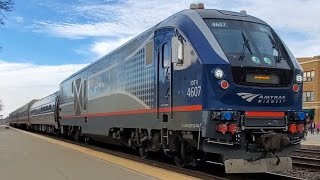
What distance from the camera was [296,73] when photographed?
11.0 meters

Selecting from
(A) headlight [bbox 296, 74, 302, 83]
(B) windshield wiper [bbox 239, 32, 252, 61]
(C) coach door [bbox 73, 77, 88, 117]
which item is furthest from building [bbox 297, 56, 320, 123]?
(B) windshield wiper [bbox 239, 32, 252, 61]

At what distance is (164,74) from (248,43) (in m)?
2.41

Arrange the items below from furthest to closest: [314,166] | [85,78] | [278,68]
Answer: [85,78] → [314,166] → [278,68]

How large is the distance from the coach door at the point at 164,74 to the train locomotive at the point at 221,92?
24mm

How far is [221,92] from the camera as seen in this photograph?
10.1m

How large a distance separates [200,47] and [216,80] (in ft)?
2.98

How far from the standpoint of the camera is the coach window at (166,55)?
1194 cm

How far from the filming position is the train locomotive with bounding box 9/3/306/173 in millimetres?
10016

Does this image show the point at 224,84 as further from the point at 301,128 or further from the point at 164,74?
the point at 164,74

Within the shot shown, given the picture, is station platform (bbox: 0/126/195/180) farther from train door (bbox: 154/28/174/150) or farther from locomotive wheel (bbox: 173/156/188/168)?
train door (bbox: 154/28/174/150)

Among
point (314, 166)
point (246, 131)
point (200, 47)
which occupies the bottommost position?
point (314, 166)

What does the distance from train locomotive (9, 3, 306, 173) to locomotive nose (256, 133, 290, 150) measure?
20 mm

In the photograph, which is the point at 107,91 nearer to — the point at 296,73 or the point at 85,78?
the point at 85,78

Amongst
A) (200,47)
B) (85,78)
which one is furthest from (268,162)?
(85,78)
